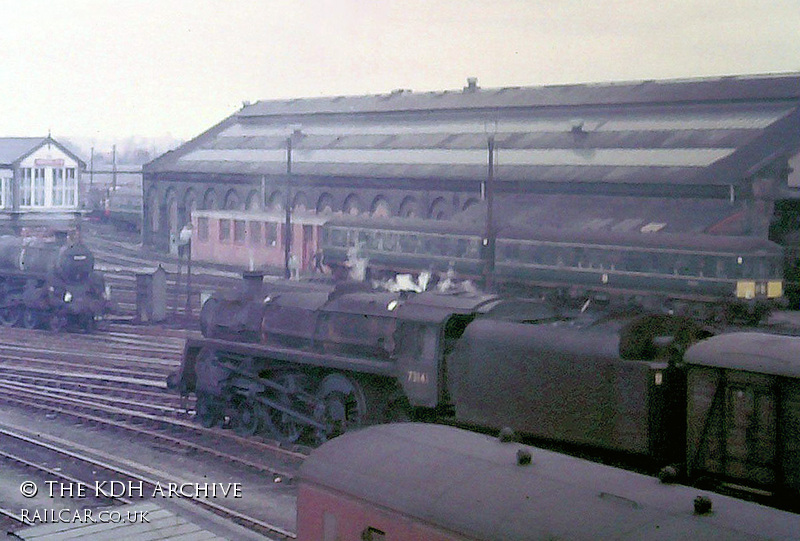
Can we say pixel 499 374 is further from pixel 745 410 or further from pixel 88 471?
pixel 88 471

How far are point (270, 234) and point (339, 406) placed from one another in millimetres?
22677

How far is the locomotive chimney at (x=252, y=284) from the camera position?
16.4 meters

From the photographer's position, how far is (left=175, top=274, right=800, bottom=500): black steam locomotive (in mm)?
8695

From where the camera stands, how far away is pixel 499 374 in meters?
11.4

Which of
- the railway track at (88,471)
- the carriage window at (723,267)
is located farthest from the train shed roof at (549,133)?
the railway track at (88,471)

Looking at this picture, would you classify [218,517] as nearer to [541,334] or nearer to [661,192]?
[541,334]

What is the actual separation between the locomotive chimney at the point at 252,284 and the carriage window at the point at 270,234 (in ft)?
65.1

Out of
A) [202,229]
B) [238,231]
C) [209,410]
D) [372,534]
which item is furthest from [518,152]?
[372,534]

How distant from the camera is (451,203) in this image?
32.5 meters

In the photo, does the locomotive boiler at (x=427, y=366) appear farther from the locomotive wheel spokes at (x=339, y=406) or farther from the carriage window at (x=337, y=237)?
the carriage window at (x=337, y=237)

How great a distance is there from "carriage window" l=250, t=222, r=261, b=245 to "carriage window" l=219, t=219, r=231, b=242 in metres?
1.42

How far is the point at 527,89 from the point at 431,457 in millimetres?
26910

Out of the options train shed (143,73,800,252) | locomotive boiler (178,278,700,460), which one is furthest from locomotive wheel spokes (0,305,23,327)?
locomotive boiler (178,278,700,460)

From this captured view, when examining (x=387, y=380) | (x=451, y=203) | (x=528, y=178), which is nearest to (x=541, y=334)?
(x=387, y=380)
